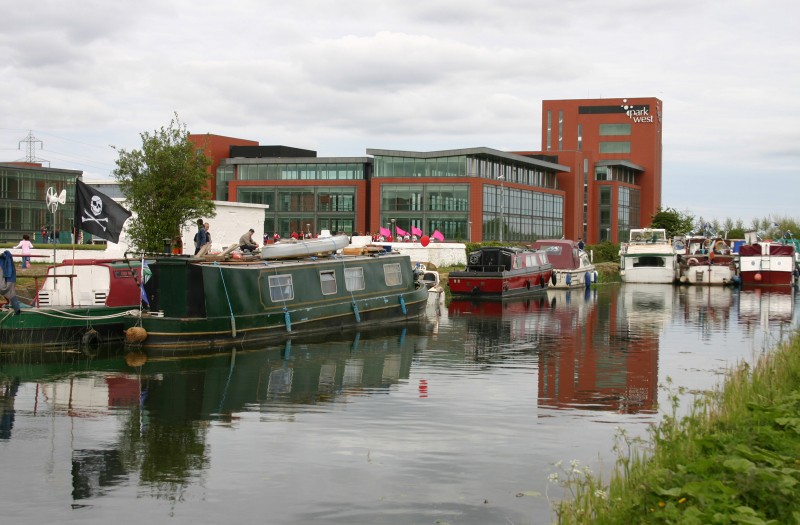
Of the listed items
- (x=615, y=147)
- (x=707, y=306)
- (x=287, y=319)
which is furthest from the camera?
(x=615, y=147)

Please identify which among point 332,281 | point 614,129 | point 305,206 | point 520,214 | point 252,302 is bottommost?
point 252,302

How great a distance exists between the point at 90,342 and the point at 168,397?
7125 millimetres

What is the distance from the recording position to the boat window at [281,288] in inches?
997

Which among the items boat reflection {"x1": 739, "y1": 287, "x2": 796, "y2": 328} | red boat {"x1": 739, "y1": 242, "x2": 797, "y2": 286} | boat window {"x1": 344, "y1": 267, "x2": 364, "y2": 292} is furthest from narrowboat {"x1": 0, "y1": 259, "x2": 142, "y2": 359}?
red boat {"x1": 739, "y1": 242, "x2": 797, "y2": 286}

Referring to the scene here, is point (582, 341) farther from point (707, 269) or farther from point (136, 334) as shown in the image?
point (707, 269)

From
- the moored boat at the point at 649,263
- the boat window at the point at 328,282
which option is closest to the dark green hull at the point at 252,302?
the boat window at the point at 328,282

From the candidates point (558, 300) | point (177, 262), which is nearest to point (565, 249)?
Answer: point (558, 300)

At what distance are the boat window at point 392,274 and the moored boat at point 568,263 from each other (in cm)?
2223

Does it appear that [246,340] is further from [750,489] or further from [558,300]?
[558,300]

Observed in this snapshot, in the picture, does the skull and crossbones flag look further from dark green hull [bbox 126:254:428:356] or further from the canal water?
the canal water

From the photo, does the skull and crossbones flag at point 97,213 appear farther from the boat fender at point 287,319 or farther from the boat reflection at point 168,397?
the boat fender at point 287,319

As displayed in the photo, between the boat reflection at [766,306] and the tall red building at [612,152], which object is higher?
the tall red building at [612,152]

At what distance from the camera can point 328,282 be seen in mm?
27656

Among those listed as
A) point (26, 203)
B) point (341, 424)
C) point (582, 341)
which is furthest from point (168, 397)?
point (26, 203)
